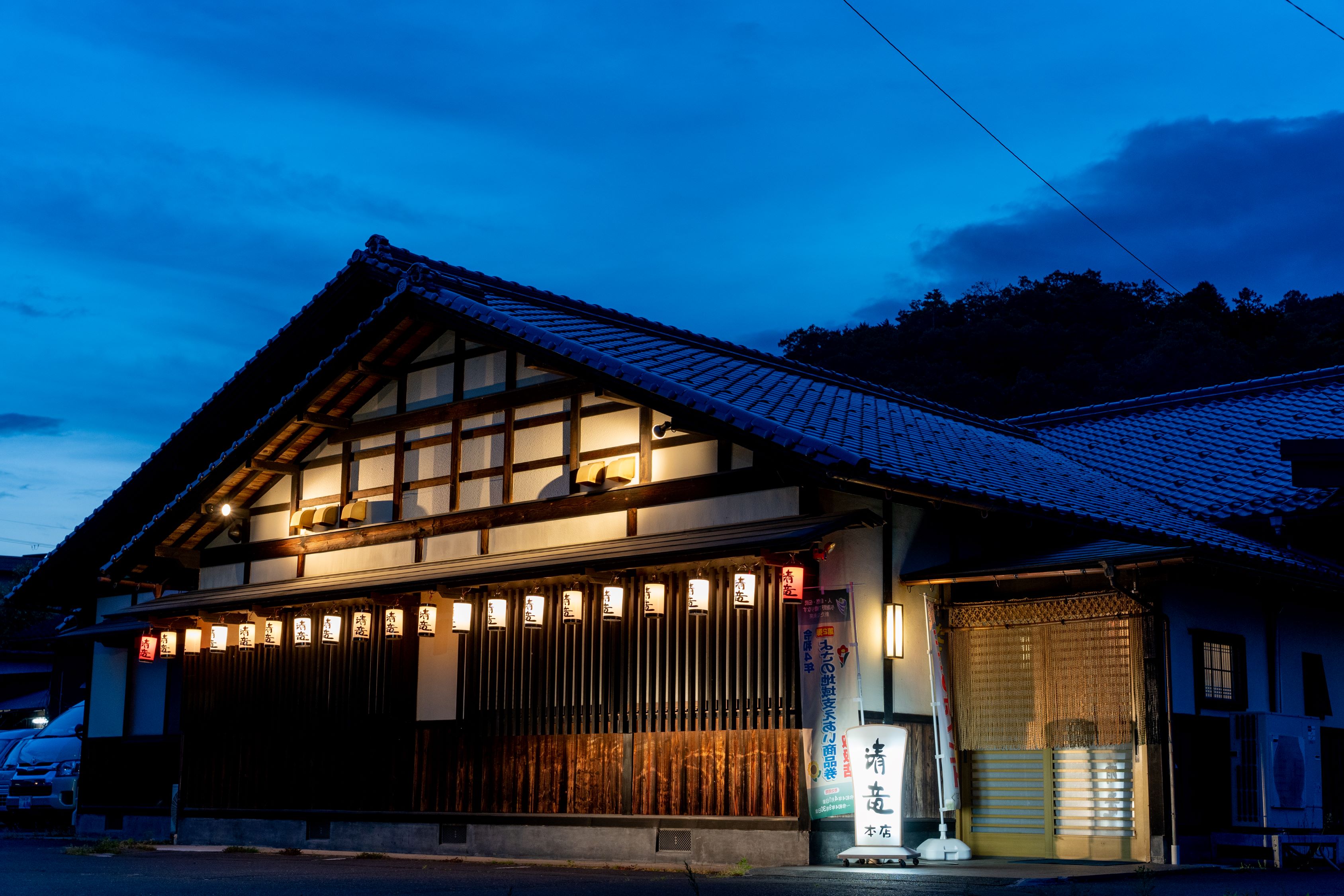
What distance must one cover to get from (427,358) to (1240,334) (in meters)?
35.1

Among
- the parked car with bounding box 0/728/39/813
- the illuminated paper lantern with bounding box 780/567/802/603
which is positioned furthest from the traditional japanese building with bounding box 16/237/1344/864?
the parked car with bounding box 0/728/39/813

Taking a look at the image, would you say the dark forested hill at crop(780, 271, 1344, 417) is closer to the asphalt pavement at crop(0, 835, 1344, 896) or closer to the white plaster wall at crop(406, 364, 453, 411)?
the white plaster wall at crop(406, 364, 453, 411)

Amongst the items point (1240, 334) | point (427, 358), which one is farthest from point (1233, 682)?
point (1240, 334)

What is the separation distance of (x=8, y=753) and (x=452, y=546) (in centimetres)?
1514

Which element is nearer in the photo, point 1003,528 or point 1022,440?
point 1003,528

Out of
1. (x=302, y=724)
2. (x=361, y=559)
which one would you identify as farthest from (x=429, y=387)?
(x=302, y=724)

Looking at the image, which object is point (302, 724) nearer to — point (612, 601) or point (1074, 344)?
point (612, 601)

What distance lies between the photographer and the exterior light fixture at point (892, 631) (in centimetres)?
1395

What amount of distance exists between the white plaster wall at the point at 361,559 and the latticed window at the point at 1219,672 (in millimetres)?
9731

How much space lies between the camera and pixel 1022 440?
21.7 m

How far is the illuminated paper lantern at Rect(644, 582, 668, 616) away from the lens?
14.9 meters

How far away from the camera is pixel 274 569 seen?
20.0m

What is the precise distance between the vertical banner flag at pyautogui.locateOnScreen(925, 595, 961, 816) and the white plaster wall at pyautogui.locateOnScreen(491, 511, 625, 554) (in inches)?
143

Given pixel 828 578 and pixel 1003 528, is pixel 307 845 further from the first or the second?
pixel 1003 528
